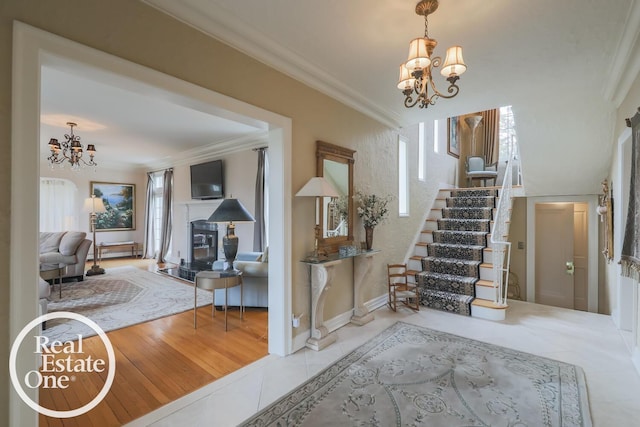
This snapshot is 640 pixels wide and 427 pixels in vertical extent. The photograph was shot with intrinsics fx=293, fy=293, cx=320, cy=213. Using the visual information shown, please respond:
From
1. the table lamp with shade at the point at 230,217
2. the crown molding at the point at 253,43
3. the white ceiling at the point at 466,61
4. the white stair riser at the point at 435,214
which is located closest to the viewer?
the crown molding at the point at 253,43

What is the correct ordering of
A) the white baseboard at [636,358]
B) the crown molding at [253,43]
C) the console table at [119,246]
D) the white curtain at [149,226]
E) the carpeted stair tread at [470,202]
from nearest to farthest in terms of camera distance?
the crown molding at [253,43] → the white baseboard at [636,358] → the carpeted stair tread at [470,202] → the console table at [119,246] → the white curtain at [149,226]

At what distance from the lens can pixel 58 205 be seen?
7.52 metres

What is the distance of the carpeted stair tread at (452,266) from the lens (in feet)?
14.6

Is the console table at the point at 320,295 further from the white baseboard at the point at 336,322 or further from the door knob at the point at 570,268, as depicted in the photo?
the door knob at the point at 570,268

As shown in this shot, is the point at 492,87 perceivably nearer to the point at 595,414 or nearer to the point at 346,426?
the point at 595,414

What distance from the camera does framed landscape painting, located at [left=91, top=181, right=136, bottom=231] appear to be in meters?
8.27

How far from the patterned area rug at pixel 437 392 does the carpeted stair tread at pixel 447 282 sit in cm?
130

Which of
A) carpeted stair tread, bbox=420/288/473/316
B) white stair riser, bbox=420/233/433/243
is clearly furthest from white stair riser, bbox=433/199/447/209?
carpeted stair tread, bbox=420/288/473/316

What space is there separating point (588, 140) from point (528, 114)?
2.94ft

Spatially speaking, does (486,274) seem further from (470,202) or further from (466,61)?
(466,61)

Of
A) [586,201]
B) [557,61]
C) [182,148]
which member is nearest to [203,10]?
[557,61]

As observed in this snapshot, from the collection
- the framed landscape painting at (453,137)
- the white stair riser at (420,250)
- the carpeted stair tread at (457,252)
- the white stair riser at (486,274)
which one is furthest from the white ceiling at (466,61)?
the framed landscape painting at (453,137)

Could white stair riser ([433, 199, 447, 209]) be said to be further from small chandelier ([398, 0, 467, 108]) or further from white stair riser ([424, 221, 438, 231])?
small chandelier ([398, 0, 467, 108])

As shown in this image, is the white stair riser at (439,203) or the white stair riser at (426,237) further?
the white stair riser at (439,203)
